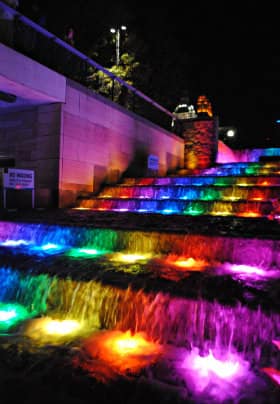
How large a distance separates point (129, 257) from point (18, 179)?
344cm

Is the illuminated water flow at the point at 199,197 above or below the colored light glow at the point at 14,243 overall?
above

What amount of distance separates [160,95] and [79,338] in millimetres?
15302

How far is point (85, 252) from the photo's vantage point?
4938 millimetres

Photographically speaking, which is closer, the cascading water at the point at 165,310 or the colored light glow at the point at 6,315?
the cascading water at the point at 165,310

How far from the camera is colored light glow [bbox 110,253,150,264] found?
14.5 feet

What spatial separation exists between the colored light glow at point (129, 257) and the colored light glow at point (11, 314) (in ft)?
4.19

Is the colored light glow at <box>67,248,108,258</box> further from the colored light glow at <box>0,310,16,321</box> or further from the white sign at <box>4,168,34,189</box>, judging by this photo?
the white sign at <box>4,168,34,189</box>

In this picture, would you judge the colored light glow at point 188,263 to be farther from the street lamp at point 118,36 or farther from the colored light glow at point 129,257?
the street lamp at point 118,36

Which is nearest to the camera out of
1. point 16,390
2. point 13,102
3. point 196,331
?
point 16,390

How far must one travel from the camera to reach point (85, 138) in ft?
27.4

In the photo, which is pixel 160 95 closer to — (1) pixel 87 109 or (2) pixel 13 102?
(1) pixel 87 109

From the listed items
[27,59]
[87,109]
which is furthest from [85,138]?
[27,59]

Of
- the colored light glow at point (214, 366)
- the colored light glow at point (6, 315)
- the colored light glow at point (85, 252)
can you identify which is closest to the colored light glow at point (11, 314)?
the colored light glow at point (6, 315)

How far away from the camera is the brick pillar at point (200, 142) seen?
1252 cm
